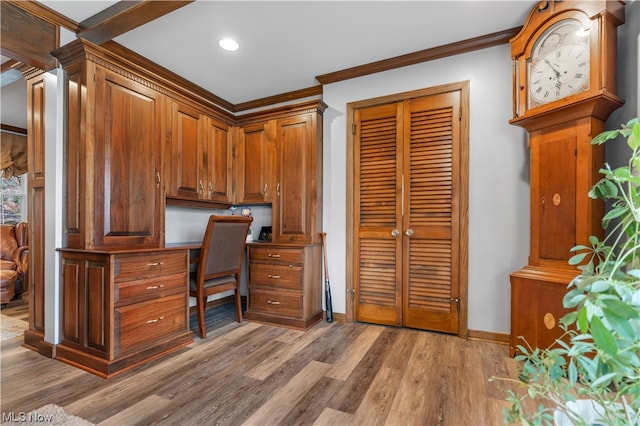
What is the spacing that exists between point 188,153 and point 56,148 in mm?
1019

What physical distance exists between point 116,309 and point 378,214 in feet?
7.47

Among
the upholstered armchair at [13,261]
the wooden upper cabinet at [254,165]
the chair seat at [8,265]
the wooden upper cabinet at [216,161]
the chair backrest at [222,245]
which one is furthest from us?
the chair seat at [8,265]

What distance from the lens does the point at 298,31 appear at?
246cm

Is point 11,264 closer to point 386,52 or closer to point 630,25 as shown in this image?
point 386,52

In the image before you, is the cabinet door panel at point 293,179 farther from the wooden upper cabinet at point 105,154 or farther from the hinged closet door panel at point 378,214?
the wooden upper cabinet at point 105,154

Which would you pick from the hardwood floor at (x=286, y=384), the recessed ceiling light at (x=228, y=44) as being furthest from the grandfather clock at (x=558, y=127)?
the recessed ceiling light at (x=228, y=44)

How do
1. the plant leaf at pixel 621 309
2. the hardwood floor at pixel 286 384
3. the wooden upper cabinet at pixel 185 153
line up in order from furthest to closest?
the wooden upper cabinet at pixel 185 153
the hardwood floor at pixel 286 384
the plant leaf at pixel 621 309

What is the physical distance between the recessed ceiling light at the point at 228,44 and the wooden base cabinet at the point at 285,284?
1.84m

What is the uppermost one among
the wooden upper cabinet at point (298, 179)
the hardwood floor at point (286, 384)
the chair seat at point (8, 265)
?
the wooden upper cabinet at point (298, 179)

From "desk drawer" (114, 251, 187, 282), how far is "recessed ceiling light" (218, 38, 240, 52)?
181 centimetres

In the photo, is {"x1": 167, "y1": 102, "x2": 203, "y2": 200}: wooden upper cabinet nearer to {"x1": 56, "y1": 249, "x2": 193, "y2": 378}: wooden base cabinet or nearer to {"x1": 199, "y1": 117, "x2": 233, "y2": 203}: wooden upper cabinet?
{"x1": 199, "y1": 117, "x2": 233, "y2": 203}: wooden upper cabinet

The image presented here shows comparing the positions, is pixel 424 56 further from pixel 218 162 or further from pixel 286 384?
pixel 286 384

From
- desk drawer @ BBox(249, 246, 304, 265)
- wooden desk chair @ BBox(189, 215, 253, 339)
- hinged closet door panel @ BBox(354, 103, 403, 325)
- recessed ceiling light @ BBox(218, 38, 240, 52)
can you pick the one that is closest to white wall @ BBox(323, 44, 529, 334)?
hinged closet door panel @ BBox(354, 103, 403, 325)

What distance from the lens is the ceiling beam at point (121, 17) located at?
2012mm
